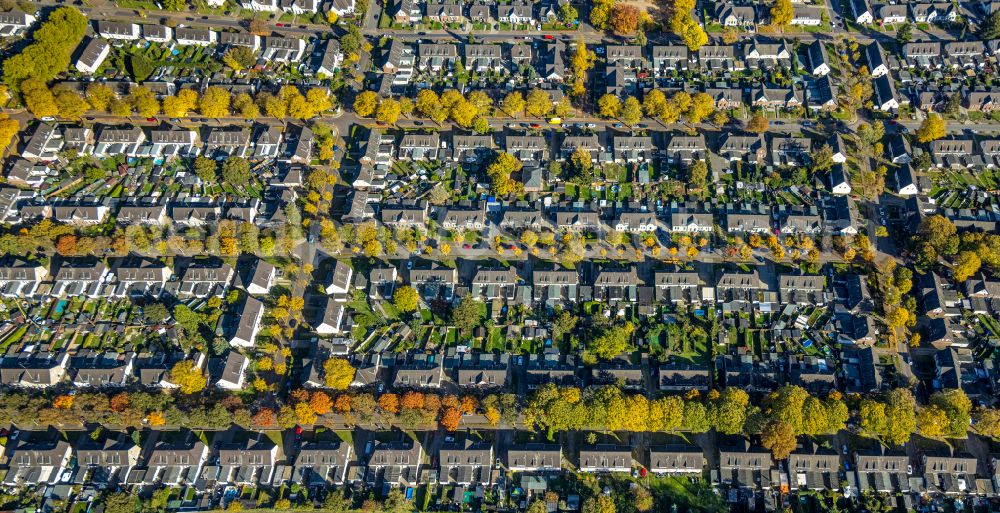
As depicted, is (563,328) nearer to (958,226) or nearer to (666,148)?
(666,148)

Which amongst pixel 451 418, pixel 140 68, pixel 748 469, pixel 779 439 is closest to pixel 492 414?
pixel 451 418

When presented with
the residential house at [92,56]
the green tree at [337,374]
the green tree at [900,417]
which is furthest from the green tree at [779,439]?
the residential house at [92,56]

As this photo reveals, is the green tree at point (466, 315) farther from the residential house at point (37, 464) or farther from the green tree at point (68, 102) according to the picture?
the green tree at point (68, 102)

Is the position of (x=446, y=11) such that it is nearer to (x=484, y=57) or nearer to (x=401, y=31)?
(x=401, y=31)

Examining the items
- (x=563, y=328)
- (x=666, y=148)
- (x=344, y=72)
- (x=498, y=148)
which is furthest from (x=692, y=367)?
(x=344, y=72)

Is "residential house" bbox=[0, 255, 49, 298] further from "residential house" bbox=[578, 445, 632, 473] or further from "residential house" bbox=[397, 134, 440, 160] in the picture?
"residential house" bbox=[578, 445, 632, 473]
